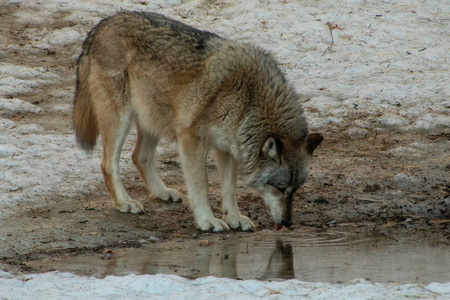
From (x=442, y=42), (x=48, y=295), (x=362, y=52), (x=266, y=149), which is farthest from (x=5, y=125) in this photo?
(x=442, y=42)

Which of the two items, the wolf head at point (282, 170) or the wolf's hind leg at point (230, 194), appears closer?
the wolf head at point (282, 170)

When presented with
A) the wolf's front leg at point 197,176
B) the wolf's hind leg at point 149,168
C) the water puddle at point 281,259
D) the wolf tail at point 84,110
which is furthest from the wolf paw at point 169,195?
the water puddle at point 281,259

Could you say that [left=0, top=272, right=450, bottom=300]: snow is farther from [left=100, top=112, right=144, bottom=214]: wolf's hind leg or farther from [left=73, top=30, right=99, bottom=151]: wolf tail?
[left=73, top=30, right=99, bottom=151]: wolf tail

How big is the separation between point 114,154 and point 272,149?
5.52ft

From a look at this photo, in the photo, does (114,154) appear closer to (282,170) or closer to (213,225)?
(213,225)

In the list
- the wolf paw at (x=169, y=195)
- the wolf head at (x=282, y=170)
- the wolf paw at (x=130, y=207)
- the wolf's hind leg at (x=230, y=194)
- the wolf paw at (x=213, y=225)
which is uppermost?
the wolf head at (x=282, y=170)

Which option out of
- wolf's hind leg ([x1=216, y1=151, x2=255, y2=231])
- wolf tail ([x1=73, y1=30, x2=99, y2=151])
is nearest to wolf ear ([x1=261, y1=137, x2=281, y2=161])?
wolf's hind leg ([x1=216, y1=151, x2=255, y2=231])

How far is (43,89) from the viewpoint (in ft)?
30.2

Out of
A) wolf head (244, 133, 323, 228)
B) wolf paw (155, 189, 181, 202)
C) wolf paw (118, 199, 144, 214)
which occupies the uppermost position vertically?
wolf head (244, 133, 323, 228)

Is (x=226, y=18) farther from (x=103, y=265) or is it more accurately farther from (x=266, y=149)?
(x=103, y=265)

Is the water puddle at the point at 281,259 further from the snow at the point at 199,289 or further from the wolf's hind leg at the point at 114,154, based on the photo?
the wolf's hind leg at the point at 114,154

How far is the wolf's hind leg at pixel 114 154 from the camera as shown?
5.80m

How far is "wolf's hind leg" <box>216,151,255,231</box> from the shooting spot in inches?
218

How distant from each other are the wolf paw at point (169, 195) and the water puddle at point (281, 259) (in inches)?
42.9
